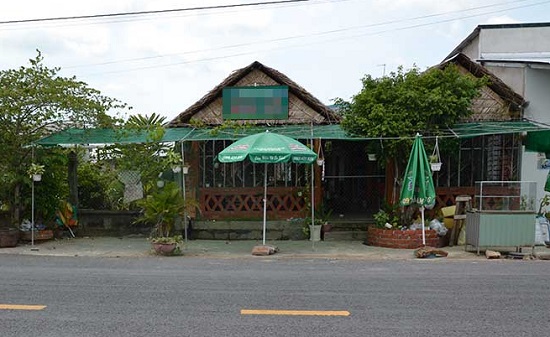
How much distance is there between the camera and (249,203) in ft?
44.3

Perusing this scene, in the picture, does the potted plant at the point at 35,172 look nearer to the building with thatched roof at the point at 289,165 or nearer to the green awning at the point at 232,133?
the green awning at the point at 232,133

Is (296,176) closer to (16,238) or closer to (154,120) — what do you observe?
(154,120)

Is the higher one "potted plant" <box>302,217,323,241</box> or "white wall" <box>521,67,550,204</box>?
"white wall" <box>521,67,550,204</box>

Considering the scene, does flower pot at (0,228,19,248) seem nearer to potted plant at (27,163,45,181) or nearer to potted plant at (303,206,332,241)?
potted plant at (27,163,45,181)

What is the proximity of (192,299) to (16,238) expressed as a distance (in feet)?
24.0

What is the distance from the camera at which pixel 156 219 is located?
11.3 m

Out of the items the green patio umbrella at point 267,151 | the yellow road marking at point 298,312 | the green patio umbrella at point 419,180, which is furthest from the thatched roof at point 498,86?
the yellow road marking at point 298,312

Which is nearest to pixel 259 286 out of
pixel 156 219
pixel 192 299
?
pixel 192 299

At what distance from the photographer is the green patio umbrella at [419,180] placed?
36.1ft

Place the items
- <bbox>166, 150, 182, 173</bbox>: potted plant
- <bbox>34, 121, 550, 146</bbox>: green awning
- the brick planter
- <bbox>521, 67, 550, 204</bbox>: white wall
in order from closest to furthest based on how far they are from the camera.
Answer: the brick planter < <bbox>34, 121, 550, 146</bbox>: green awning < <bbox>166, 150, 182, 173</bbox>: potted plant < <bbox>521, 67, 550, 204</bbox>: white wall

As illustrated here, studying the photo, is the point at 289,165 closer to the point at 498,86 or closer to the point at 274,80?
the point at 274,80

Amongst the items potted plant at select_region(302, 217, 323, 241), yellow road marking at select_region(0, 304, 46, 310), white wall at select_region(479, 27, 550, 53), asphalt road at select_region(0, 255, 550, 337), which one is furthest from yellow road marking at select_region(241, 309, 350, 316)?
white wall at select_region(479, 27, 550, 53)

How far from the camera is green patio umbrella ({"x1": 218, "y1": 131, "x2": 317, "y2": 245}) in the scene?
10195 mm

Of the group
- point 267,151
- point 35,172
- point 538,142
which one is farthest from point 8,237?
point 538,142
